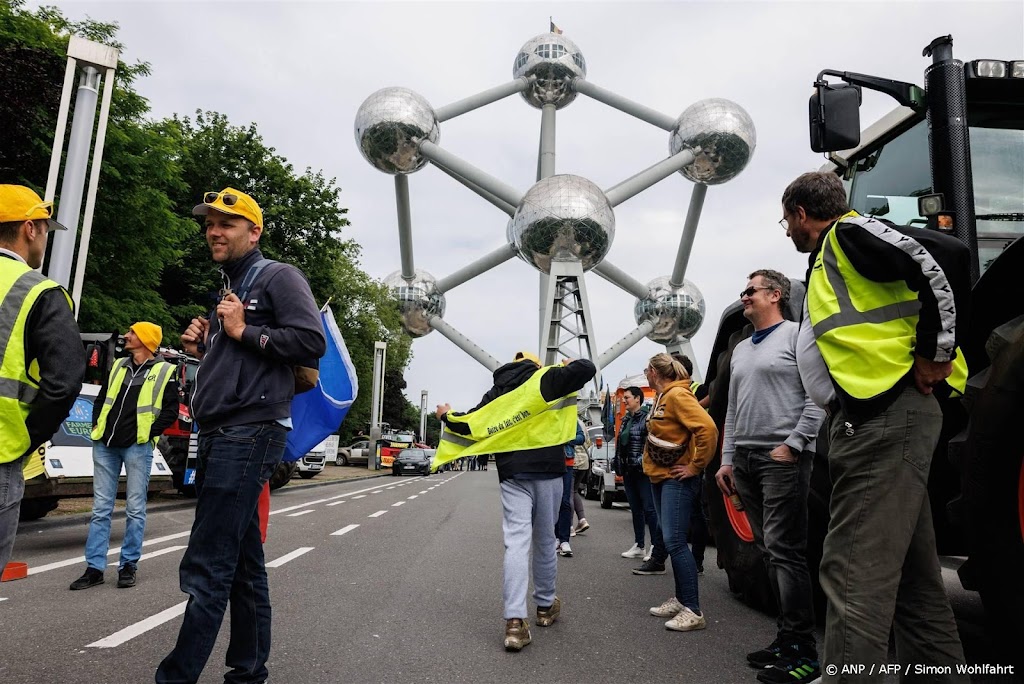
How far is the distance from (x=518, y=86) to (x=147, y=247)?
11.2m

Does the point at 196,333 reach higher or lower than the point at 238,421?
higher

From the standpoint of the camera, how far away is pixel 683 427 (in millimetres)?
5207

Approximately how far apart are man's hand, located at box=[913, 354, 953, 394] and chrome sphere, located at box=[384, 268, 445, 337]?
2229cm

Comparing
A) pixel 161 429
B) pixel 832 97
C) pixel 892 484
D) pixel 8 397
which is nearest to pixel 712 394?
pixel 832 97

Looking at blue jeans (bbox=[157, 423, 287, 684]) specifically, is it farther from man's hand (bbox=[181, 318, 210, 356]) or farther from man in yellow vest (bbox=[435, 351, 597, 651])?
man in yellow vest (bbox=[435, 351, 597, 651])

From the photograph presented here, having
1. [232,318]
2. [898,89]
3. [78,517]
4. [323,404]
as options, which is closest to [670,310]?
[78,517]

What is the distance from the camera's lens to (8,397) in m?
2.49

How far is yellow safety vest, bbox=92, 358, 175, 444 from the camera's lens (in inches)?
243

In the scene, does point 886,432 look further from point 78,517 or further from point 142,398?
point 78,517

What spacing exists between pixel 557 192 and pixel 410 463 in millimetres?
23528

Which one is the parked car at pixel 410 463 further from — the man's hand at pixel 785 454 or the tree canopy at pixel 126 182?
the man's hand at pixel 785 454

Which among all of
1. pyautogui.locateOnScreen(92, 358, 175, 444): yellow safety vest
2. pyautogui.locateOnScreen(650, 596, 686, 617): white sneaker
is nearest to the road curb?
pyautogui.locateOnScreen(92, 358, 175, 444): yellow safety vest

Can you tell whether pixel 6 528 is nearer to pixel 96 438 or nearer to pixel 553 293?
pixel 96 438

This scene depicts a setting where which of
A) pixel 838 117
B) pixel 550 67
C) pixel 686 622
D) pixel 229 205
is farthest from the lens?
pixel 550 67
